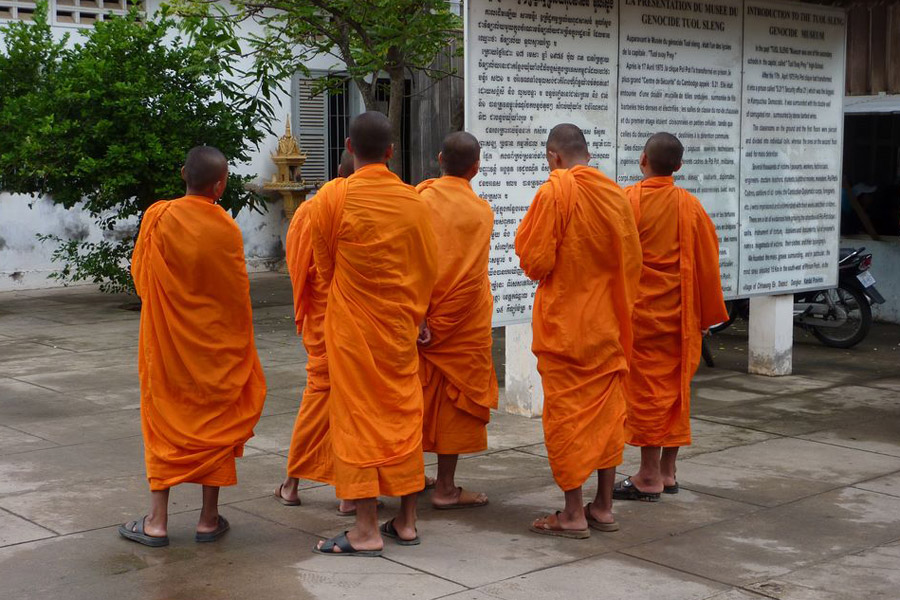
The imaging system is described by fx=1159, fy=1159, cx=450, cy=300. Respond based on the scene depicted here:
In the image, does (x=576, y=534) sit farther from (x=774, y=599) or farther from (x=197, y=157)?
(x=197, y=157)

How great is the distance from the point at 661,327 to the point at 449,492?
1287 millimetres

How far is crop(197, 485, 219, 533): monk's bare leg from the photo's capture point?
4.90 meters

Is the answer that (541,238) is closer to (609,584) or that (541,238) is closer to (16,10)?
(609,584)

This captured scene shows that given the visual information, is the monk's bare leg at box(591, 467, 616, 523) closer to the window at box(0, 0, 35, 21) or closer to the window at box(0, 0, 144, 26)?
the window at box(0, 0, 144, 26)

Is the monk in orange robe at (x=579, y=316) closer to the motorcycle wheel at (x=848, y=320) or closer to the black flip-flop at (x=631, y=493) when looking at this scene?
the black flip-flop at (x=631, y=493)

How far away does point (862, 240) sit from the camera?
11719 mm

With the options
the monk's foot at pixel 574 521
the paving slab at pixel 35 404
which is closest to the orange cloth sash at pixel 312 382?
the monk's foot at pixel 574 521

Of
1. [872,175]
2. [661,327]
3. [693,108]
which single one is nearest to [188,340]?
[661,327]

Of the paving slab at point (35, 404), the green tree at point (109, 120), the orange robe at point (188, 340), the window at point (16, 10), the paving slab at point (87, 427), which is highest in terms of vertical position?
the window at point (16, 10)

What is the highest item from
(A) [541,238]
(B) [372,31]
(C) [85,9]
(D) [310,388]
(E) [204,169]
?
(C) [85,9]

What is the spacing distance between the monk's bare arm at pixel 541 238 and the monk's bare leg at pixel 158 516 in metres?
1.80

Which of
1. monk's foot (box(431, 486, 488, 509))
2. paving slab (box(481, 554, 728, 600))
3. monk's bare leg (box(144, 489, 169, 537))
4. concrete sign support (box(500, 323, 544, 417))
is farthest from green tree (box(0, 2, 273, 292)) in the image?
paving slab (box(481, 554, 728, 600))

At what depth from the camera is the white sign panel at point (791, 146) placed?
851 cm

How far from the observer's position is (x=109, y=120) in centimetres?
1198
